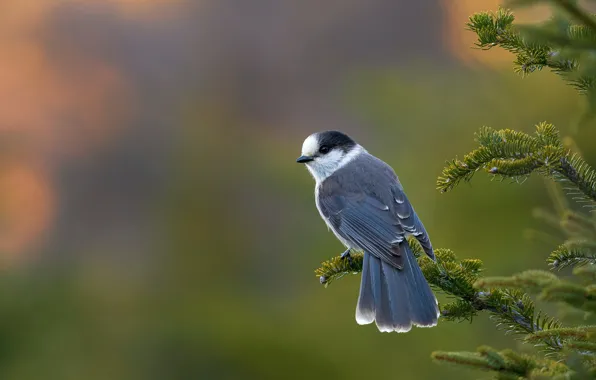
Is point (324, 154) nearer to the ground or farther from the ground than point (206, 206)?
nearer to the ground

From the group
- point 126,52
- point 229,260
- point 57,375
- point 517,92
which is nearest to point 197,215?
point 229,260

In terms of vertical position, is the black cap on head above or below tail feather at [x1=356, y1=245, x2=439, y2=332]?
above

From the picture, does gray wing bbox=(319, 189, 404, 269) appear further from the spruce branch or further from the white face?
the spruce branch

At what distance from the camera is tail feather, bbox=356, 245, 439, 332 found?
274 centimetres

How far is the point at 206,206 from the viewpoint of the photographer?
23.0ft

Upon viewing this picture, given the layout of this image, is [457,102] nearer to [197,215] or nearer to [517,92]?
[517,92]

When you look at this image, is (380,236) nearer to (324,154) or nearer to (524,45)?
(324,154)

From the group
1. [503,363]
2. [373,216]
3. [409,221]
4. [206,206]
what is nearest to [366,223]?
[373,216]

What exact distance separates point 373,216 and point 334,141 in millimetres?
778

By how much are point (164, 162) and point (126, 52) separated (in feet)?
9.65

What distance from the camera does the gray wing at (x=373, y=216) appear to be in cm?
327

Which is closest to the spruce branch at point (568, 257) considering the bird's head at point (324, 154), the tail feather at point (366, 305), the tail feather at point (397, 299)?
the tail feather at point (397, 299)

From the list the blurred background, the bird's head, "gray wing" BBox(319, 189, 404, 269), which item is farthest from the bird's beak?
the blurred background

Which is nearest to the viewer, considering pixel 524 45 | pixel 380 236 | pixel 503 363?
pixel 503 363
